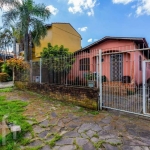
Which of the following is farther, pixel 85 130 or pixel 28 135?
pixel 85 130

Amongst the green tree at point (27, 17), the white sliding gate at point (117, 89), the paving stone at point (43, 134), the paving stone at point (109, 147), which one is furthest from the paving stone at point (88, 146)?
the green tree at point (27, 17)

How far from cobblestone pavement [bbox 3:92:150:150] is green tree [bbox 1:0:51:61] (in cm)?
912

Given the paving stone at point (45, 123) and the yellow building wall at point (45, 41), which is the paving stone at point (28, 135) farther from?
the yellow building wall at point (45, 41)

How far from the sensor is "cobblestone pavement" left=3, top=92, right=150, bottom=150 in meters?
3.01

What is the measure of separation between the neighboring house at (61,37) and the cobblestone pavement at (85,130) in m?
13.3

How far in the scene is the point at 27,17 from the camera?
39.5 ft

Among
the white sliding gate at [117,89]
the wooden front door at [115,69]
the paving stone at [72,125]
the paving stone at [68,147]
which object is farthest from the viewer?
the wooden front door at [115,69]

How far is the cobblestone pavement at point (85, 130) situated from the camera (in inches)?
119

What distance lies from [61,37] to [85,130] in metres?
15.8

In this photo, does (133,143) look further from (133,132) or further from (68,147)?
(68,147)

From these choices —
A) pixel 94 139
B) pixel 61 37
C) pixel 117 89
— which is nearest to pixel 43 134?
pixel 94 139

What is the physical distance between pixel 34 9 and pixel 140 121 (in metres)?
12.4

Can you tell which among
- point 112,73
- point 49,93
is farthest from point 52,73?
point 112,73

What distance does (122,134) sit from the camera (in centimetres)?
350
